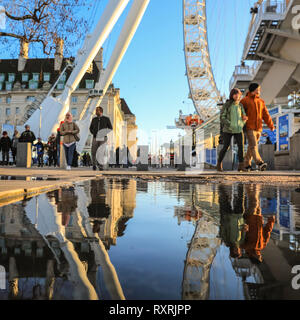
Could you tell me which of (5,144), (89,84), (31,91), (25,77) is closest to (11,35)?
(5,144)

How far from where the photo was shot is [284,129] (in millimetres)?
13750

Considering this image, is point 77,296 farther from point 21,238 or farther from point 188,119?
point 188,119

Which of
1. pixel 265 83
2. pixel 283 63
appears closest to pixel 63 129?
pixel 283 63

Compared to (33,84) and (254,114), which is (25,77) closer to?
(33,84)

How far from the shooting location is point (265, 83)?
87.5 feet

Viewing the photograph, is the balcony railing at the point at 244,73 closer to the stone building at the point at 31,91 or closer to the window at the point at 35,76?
the stone building at the point at 31,91

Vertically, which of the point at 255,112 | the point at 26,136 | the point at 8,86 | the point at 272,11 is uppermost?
the point at 8,86

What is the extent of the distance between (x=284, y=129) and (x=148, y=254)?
1396 centimetres

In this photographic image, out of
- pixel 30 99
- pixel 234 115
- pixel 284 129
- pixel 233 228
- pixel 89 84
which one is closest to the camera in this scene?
pixel 233 228

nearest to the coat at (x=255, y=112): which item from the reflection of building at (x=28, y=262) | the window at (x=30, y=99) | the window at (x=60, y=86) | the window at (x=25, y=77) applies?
the reflection of building at (x=28, y=262)

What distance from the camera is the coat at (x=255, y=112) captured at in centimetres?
707

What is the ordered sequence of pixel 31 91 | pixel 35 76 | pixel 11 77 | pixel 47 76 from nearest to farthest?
pixel 31 91 → pixel 47 76 → pixel 35 76 → pixel 11 77

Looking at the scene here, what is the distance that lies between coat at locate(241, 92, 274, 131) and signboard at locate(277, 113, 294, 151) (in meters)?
6.41
